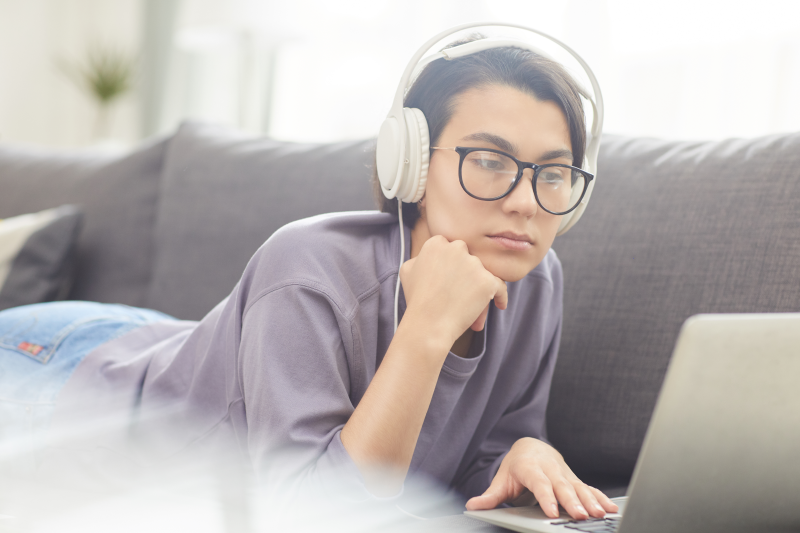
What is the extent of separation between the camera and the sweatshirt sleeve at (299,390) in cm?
71

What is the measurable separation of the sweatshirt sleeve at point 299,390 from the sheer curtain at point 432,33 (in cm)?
95

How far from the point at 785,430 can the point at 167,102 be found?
3321mm

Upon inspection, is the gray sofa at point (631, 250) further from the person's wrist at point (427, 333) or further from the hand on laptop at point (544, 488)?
the person's wrist at point (427, 333)

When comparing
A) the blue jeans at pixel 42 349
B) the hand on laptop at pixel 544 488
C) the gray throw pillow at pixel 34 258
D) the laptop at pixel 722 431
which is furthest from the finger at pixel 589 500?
the gray throw pillow at pixel 34 258

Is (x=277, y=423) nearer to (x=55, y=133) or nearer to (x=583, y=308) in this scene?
(x=583, y=308)

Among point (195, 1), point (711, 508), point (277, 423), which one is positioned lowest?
point (277, 423)

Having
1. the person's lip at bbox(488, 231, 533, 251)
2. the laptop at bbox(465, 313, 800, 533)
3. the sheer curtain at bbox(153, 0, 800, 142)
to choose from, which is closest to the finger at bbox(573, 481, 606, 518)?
the laptop at bbox(465, 313, 800, 533)

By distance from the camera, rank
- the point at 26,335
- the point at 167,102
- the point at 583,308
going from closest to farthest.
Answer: the point at 583,308, the point at 26,335, the point at 167,102

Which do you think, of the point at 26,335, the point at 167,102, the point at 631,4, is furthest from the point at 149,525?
Answer: the point at 167,102

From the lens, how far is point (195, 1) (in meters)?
2.53

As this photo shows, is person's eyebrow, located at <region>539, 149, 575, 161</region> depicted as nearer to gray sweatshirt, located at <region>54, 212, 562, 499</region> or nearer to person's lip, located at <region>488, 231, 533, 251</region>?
person's lip, located at <region>488, 231, 533, 251</region>

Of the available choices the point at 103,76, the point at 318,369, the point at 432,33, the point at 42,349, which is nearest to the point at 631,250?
the point at 318,369

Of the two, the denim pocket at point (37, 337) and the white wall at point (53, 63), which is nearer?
the denim pocket at point (37, 337)

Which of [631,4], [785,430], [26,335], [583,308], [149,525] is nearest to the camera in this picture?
[785,430]
